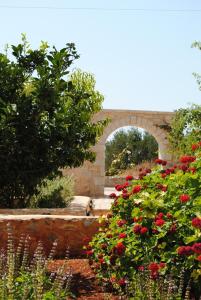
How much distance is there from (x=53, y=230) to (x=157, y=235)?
1.43 meters

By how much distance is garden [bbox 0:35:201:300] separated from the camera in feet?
9.09

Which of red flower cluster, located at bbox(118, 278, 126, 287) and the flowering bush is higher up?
the flowering bush

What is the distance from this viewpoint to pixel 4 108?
19.1 ft

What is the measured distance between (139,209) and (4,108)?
121 inches

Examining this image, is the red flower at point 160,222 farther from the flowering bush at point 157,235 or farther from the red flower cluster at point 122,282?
the red flower cluster at point 122,282

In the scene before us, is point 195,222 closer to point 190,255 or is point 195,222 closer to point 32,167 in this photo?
point 190,255

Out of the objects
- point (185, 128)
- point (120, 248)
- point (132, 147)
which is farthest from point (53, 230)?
point (132, 147)

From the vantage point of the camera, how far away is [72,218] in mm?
4266

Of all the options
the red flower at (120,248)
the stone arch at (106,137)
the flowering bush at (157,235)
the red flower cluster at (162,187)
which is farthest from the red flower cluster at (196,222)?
the stone arch at (106,137)

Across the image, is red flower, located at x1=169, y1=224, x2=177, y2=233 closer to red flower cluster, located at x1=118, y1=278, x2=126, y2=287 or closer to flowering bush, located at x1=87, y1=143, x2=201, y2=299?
flowering bush, located at x1=87, y1=143, x2=201, y2=299

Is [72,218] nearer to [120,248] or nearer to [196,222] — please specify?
[120,248]

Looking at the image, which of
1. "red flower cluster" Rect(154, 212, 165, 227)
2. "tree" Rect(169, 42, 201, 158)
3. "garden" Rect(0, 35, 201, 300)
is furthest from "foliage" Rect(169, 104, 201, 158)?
"red flower cluster" Rect(154, 212, 165, 227)

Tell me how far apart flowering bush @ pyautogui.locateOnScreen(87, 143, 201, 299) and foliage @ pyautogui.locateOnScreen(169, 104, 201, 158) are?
31.4 ft

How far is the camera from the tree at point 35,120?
595 cm
